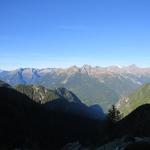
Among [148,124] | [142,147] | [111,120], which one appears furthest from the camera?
[148,124]

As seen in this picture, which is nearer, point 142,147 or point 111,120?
point 142,147

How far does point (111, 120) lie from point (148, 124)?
48.5 metres

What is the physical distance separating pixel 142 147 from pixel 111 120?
118353 mm

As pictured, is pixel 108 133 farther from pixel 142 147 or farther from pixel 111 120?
pixel 142 147

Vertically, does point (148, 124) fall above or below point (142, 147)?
below

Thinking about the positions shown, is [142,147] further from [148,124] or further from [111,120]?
[148,124]

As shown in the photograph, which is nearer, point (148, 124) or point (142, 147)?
point (142, 147)

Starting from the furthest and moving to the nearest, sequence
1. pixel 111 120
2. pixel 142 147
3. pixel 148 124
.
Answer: pixel 148 124
pixel 111 120
pixel 142 147

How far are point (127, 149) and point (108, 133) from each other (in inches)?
4865

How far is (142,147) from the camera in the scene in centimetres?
4153

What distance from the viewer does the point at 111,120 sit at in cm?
15888

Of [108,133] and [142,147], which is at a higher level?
[142,147]

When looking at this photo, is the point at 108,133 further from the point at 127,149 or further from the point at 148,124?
the point at 127,149

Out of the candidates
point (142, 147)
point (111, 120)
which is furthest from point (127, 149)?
point (111, 120)
